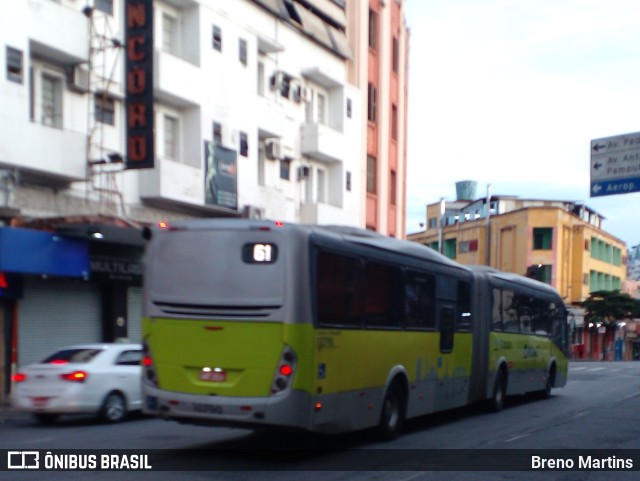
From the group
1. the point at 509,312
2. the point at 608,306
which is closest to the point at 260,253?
the point at 509,312

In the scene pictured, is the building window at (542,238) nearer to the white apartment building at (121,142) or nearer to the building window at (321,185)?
the building window at (321,185)

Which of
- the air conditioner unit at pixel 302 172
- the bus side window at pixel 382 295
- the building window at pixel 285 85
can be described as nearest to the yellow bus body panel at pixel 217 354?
the bus side window at pixel 382 295

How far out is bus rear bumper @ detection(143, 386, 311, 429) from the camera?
1136 centimetres

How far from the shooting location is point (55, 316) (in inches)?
939

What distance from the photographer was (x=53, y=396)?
652 inches

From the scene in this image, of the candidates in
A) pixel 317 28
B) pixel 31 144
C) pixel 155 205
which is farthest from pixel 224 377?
pixel 317 28

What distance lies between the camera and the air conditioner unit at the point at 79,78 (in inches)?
906

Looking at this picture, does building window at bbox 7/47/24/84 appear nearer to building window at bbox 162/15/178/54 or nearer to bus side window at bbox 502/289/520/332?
building window at bbox 162/15/178/54

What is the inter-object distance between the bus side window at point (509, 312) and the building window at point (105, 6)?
1289 centimetres

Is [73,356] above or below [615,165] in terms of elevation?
below

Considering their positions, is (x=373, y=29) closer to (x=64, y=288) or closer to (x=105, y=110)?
(x=105, y=110)

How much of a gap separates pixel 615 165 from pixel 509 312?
5.85 meters

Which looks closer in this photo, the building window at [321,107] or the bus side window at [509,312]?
the bus side window at [509,312]

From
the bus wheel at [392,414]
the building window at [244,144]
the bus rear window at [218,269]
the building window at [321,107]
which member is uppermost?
the building window at [321,107]
